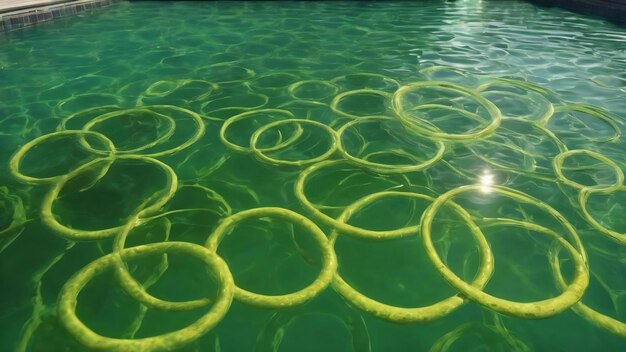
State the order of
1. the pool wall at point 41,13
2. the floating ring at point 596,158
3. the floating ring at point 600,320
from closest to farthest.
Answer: the floating ring at point 600,320
the floating ring at point 596,158
the pool wall at point 41,13

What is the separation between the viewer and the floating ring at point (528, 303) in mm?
2012

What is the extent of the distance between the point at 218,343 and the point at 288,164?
1713 mm

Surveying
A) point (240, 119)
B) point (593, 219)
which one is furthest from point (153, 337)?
point (593, 219)

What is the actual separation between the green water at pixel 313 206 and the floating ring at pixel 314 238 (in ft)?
0.04

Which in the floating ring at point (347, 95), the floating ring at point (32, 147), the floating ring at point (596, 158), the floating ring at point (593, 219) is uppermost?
the floating ring at point (347, 95)

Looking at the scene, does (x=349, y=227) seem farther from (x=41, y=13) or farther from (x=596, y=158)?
(x=41, y=13)

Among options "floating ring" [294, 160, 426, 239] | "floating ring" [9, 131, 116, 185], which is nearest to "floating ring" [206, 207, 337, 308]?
"floating ring" [294, 160, 426, 239]

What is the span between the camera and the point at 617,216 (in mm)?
2730

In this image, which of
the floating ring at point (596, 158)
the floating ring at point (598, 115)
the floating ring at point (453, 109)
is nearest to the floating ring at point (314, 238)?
the floating ring at point (453, 109)

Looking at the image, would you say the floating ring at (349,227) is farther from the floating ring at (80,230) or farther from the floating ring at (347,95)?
A: the floating ring at (347,95)

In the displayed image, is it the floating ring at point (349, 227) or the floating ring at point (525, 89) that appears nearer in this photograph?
the floating ring at point (349, 227)

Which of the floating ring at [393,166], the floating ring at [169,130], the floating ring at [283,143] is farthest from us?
the floating ring at [169,130]

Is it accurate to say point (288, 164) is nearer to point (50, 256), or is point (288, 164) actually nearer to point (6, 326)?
point (50, 256)

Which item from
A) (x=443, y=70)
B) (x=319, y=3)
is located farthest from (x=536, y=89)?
(x=319, y=3)
